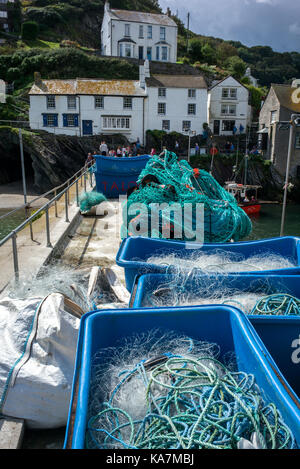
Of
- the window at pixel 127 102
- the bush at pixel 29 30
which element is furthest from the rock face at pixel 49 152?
the bush at pixel 29 30

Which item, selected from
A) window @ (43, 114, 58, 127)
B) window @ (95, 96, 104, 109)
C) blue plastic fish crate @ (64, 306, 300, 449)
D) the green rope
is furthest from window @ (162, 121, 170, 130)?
the green rope

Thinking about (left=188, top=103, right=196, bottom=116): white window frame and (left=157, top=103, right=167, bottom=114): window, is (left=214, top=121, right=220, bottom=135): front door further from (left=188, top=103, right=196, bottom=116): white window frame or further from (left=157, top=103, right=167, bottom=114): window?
(left=157, top=103, right=167, bottom=114): window

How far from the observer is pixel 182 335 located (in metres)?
3.10

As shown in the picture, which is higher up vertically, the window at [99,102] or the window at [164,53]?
the window at [164,53]

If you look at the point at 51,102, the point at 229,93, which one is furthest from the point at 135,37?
the point at 51,102

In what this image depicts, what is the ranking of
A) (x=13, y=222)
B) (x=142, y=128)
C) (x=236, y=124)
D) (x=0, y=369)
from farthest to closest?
(x=236, y=124)
(x=142, y=128)
(x=13, y=222)
(x=0, y=369)

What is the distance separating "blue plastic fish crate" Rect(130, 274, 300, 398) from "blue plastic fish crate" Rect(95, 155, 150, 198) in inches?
435

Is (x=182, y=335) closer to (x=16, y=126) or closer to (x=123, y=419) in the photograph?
(x=123, y=419)

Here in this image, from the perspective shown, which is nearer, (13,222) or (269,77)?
(13,222)

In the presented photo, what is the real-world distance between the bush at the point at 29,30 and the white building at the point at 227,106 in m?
34.3

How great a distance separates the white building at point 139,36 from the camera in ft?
190

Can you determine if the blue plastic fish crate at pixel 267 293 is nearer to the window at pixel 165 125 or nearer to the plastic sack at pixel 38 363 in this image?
the plastic sack at pixel 38 363

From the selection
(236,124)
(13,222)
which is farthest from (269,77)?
(13,222)

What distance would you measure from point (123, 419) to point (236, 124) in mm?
46926
